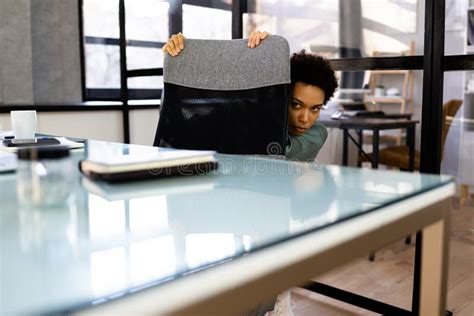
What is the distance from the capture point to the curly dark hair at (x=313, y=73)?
166 cm

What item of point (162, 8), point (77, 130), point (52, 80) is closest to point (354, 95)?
point (162, 8)

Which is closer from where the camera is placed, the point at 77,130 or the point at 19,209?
the point at 19,209

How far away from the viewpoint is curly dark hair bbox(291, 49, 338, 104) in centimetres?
166

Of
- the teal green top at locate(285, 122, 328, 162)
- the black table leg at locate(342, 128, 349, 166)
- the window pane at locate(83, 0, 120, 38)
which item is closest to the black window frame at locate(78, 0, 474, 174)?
the teal green top at locate(285, 122, 328, 162)

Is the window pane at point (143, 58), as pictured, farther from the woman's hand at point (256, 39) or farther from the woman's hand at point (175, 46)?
the woman's hand at point (256, 39)

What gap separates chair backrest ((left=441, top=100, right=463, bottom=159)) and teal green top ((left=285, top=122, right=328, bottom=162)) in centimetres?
52

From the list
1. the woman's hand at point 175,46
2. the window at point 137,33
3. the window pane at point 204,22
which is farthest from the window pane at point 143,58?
the woman's hand at point 175,46

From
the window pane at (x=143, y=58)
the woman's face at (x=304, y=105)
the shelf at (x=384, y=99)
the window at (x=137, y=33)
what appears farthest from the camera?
the window pane at (x=143, y=58)

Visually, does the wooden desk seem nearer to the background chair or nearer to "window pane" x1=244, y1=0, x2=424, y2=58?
the background chair

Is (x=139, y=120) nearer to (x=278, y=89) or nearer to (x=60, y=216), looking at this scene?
(x=278, y=89)

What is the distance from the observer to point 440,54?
1786 millimetres

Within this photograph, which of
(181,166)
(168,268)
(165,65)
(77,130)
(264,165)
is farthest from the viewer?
(77,130)

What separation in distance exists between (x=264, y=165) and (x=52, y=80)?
8.24 feet

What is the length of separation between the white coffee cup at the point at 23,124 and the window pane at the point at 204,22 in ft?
4.90
